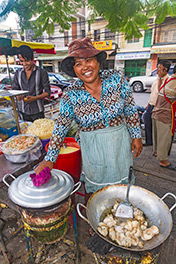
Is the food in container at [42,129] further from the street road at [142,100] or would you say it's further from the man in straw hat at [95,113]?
the street road at [142,100]

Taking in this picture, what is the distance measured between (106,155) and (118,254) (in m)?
0.77

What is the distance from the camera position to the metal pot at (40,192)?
3.80ft

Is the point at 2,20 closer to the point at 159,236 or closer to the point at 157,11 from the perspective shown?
the point at 157,11

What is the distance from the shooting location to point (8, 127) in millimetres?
2676

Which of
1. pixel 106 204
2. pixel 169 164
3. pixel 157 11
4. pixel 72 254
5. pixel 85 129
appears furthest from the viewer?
pixel 169 164

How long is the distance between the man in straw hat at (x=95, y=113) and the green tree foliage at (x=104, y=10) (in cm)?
148

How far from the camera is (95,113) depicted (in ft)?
4.97

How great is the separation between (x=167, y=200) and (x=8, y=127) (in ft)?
9.31

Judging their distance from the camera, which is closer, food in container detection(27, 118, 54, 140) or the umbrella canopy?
food in container detection(27, 118, 54, 140)

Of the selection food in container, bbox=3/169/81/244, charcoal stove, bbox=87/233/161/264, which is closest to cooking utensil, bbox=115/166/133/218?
charcoal stove, bbox=87/233/161/264

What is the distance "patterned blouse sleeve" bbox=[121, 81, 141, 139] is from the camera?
1.62 metres

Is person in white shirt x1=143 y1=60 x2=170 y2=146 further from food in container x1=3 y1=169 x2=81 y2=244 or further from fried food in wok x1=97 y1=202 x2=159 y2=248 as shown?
food in container x1=3 y1=169 x2=81 y2=244

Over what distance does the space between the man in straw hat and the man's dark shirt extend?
5.82ft

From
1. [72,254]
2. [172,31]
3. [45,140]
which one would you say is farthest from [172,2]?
[172,31]
